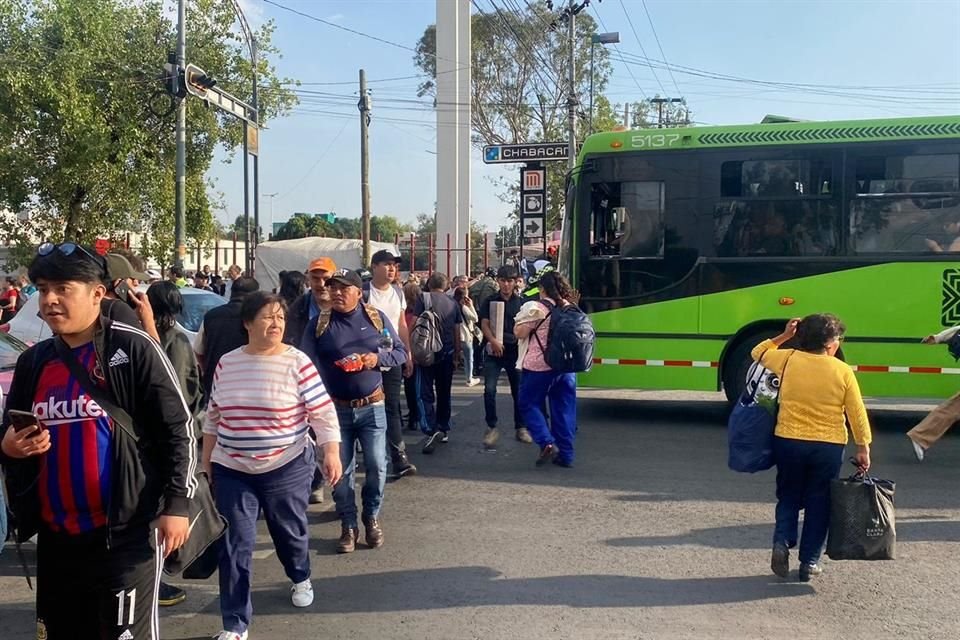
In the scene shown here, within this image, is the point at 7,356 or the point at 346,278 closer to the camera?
the point at 346,278

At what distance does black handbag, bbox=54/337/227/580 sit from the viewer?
9.37ft

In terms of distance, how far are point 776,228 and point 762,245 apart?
0.80 feet

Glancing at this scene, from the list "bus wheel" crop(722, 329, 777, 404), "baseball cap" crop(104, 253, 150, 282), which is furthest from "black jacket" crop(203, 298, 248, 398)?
"bus wheel" crop(722, 329, 777, 404)

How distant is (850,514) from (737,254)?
5463 millimetres

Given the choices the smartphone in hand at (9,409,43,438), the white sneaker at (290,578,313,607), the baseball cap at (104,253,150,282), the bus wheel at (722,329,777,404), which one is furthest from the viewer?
the bus wheel at (722,329,777,404)

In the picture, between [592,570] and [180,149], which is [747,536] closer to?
[592,570]

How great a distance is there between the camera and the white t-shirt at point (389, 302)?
293 inches

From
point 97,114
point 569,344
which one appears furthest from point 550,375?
point 97,114

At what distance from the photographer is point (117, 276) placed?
4324 mm

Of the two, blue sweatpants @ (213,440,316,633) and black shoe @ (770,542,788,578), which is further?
black shoe @ (770,542,788,578)

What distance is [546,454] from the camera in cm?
810

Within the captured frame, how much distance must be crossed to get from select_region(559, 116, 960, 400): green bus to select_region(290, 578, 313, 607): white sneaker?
613 centimetres

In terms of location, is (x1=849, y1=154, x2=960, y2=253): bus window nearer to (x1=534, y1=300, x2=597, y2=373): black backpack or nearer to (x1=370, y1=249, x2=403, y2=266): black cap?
(x1=534, y1=300, x2=597, y2=373): black backpack

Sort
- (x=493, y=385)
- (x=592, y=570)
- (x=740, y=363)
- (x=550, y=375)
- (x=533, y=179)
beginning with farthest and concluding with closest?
(x=533, y=179) < (x=740, y=363) < (x=493, y=385) < (x=550, y=375) < (x=592, y=570)
